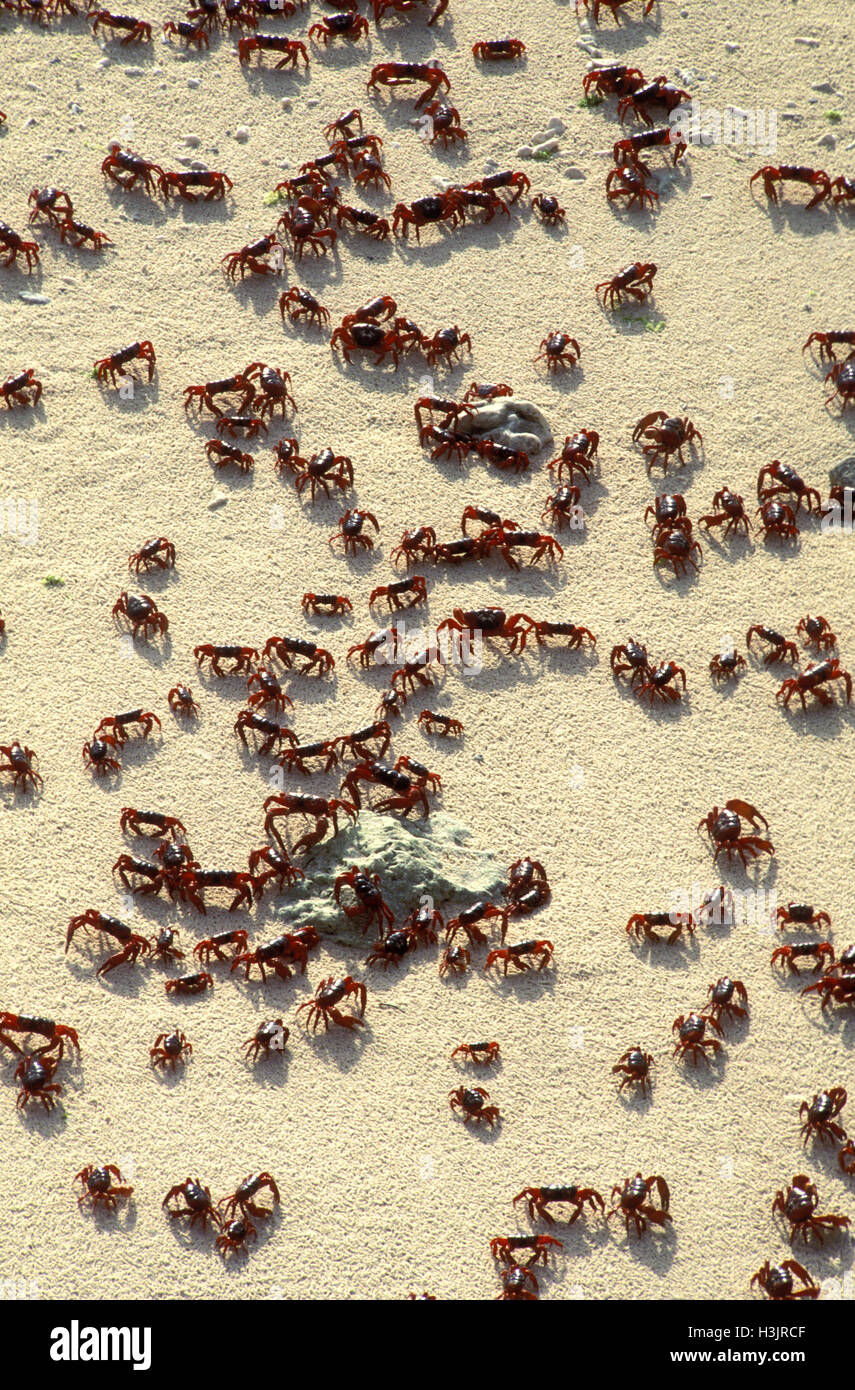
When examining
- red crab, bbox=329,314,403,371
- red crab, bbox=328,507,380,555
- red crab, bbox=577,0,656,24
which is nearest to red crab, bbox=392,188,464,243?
red crab, bbox=329,314,403,371

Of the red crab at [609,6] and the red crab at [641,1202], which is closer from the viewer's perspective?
the red crab at [641,1202]

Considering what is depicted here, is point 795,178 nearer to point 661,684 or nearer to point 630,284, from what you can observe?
point 630,284

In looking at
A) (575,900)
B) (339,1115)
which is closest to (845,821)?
(575,900)

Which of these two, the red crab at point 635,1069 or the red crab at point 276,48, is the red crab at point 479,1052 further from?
the red crab at point 276,48

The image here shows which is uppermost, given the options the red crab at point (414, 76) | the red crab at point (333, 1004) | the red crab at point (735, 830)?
the red crab at point (414, 76)

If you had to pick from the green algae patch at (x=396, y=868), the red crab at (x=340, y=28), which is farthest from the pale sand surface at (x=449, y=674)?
the red crab at (x=340, y=28)

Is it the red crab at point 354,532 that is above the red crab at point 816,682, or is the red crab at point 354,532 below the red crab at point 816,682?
above

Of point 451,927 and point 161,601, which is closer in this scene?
point 451,927

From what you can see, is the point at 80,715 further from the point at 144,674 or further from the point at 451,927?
the point at 451,927
